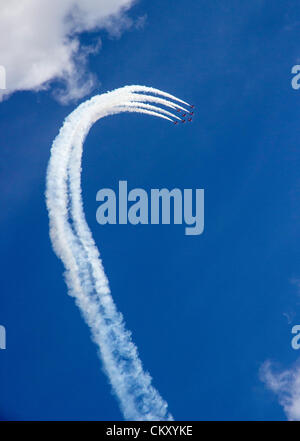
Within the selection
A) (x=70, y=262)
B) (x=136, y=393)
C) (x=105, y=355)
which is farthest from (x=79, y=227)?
(x=136, y=393)

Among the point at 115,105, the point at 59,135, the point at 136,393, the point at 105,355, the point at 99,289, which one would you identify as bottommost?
the point at 136,393

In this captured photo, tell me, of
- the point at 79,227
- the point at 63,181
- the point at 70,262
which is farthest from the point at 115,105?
the point at 70,262

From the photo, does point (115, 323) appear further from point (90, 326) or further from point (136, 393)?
point (136, 393)

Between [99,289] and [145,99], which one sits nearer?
[99,289]
